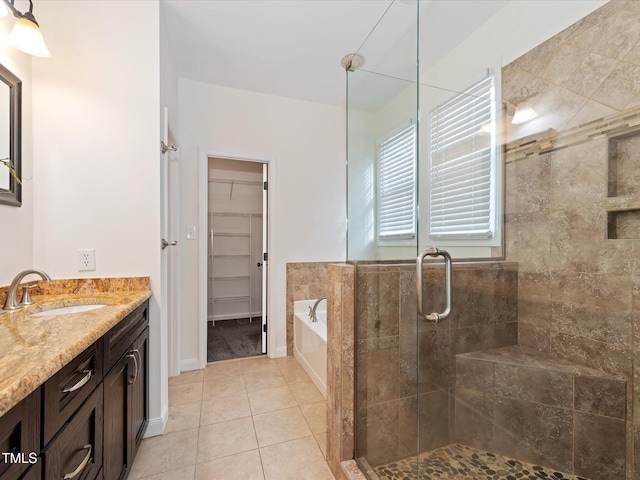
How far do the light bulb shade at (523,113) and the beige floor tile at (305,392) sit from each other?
2429 mm

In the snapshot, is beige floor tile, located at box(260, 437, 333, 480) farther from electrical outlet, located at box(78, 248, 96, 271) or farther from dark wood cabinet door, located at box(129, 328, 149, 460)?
electrical outlet, located at box(78, 248, 96, 271)

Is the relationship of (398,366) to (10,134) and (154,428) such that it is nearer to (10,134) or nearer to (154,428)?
(154,428)

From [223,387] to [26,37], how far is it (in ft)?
7.94

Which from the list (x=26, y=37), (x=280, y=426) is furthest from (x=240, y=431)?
(x=26, y=37)

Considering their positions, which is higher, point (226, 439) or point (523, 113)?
point (523, 113)

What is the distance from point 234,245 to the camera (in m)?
4.29

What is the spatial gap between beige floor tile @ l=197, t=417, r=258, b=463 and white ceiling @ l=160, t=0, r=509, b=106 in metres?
2.38

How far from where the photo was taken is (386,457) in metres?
1.37

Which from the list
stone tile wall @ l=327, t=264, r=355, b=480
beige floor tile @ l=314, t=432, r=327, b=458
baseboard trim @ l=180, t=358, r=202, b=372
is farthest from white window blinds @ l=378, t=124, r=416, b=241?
baseboard trim @ l=180, t=358, r=202, b=372

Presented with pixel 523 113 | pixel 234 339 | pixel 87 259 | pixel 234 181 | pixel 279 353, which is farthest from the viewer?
pixel 234 181

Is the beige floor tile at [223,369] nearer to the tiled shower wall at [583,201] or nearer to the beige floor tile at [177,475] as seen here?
the beige floor tile at [177,475]

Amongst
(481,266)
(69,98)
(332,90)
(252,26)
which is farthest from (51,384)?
(332,90)

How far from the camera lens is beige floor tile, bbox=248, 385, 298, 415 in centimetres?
200

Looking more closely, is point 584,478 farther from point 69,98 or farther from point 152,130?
point 69,98
